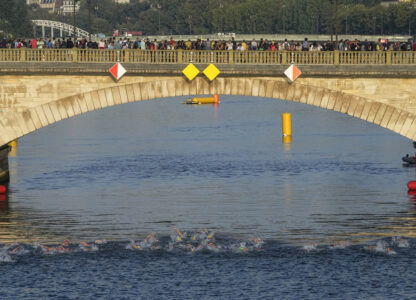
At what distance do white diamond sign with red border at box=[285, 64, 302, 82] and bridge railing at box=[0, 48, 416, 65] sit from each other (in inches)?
28.3

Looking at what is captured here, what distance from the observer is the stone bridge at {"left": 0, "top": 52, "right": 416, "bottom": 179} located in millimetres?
62531

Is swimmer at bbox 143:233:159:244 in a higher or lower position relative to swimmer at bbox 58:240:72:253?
higher

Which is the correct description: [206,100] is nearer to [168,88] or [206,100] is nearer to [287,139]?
[287,139]

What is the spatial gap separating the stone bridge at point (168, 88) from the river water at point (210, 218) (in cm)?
662

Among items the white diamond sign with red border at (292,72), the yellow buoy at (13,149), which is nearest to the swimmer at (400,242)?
the white diamond sign with red border at (292,72)

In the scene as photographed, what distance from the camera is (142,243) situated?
182ft

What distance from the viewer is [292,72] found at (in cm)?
6256

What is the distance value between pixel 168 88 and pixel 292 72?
7917mm

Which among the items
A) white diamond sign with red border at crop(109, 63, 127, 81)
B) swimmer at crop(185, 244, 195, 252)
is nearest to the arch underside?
white diamond sign with red border at crop(109, 63, 127, 81)

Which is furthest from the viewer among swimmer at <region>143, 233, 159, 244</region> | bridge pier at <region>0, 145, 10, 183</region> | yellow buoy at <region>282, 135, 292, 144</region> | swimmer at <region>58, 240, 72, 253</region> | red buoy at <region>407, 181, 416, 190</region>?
yellow buoy at <region>282, 135, 292, 144</region>

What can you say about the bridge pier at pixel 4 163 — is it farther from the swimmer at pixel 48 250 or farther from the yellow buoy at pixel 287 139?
the yellow buoy at pixel 287 139

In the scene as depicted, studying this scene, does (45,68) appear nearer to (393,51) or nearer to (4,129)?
(4,129)

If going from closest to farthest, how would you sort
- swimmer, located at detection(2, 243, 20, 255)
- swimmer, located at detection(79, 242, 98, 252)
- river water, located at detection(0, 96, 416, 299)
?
river water, located at detection(0, 96, 416, 299), swimmer, located at detection(2, 243, 20, 255), swimmer, located at detection(79, 242, 98, 252)

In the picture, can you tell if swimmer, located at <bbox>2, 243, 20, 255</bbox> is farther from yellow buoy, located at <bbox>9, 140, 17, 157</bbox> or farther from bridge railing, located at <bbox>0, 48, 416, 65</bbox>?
yellow buoy, located at <bbox>9, 140, 17, 157</bbox>
